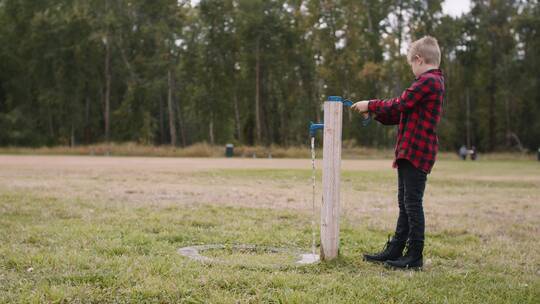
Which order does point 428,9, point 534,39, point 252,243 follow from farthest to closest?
point 534,39 < point 428,9 < point 252,243

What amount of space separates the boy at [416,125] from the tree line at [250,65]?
43.3 meters

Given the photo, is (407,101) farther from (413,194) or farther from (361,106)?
(413,194)

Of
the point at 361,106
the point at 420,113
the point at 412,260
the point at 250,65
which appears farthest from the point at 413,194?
the point at 250,65

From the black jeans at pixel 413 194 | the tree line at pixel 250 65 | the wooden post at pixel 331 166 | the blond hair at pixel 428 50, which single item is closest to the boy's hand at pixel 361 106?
the wooden post at pixel 331 166

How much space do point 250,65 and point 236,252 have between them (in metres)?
49.4

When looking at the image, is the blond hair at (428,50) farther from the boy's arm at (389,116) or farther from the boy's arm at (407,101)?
the boy's arm at (389,116)

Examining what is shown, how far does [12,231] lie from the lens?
676 cm

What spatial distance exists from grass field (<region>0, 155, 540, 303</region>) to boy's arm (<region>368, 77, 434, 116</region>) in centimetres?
132

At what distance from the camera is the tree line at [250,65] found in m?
50.4

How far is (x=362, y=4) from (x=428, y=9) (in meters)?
5.38

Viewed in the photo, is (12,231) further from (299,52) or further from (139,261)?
(299,52)

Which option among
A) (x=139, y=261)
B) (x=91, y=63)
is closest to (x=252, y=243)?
(x=139, y=261)

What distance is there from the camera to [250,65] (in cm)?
5450

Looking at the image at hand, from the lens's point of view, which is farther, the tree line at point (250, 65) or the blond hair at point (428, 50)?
the tree line at point (250, 65)
